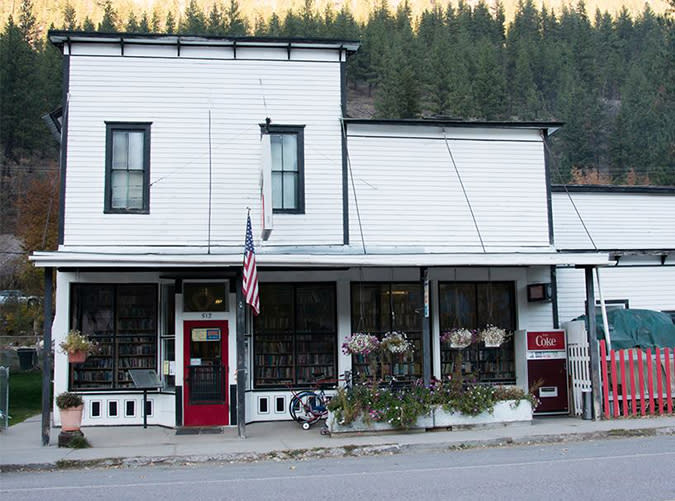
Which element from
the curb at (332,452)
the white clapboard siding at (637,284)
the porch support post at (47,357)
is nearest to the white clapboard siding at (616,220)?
the white clapboard siding at (637,284)

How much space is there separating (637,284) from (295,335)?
344 inches

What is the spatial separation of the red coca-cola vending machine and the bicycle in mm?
4017

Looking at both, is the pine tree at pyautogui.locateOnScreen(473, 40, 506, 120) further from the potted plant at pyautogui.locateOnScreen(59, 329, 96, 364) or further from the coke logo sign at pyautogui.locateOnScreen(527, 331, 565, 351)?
the potted plant at pyautogui.locateOnScreen(59, 329, 96, 364)

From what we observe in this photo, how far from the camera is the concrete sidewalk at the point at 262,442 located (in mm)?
12188

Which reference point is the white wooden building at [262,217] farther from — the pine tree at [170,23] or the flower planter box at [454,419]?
the pine tree at [170,23]

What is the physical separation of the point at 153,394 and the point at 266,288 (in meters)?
3.32

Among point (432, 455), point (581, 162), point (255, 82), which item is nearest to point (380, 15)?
point (581, 162)

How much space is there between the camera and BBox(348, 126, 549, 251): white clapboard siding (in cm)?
1712

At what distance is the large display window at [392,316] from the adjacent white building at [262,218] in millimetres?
32

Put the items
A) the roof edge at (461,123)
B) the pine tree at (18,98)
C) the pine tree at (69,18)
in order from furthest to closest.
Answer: the pine tree at (69,18) → the pine tree at (18,98) → the roof edge at (461,123)

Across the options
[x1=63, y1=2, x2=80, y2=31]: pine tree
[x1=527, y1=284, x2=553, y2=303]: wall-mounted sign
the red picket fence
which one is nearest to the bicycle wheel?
[x1=527, y1=284, x2=553, y2=303]: wall-mounted sign

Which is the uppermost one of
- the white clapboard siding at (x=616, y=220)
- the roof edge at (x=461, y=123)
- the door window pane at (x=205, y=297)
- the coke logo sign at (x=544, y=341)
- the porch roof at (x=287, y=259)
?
the roof edge at (x=461, y=123)

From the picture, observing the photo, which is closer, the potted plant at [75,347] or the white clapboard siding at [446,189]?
the potted plant at [75,347]

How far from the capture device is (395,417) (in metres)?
14.2
